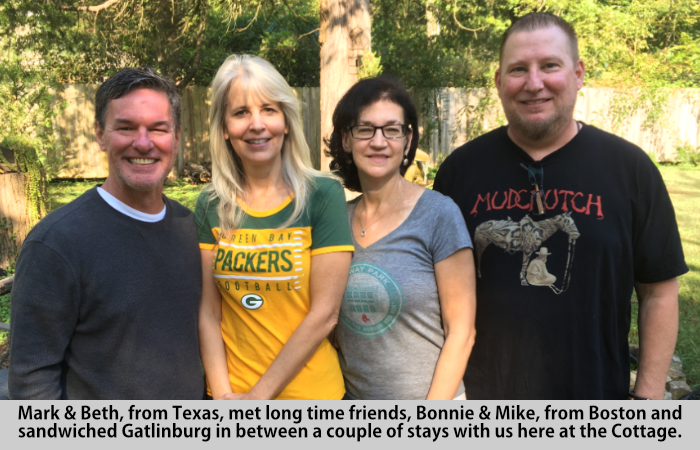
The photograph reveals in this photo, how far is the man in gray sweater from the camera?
1844 mm

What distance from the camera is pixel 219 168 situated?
7.80 ft

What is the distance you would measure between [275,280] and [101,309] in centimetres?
63

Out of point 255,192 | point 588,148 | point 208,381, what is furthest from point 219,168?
point 588,148

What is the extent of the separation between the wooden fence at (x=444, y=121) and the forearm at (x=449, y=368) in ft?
33.8

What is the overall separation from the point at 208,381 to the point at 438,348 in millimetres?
972

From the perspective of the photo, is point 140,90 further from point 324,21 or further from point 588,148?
point 324,21

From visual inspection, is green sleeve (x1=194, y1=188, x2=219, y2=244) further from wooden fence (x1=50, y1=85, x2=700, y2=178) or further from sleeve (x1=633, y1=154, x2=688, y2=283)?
wooden fence (x1=50, y1=85, x2=700, y2=178)

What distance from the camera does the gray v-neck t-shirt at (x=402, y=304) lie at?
7.07 ft

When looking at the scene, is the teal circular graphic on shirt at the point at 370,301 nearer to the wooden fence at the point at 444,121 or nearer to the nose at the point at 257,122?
the nose at the point at 257,122

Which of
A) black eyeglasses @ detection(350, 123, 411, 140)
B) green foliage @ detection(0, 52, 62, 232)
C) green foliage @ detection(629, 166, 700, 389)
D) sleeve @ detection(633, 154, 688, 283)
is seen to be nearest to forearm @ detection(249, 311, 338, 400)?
black eyeglasses @ detection(350, 123, 411, 140)

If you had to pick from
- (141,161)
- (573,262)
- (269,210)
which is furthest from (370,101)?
(573,262)

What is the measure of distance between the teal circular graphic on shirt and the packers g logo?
34 centimetres

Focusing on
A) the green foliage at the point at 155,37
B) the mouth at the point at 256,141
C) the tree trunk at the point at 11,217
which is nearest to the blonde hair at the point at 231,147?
the mouth at the point at 256,141
